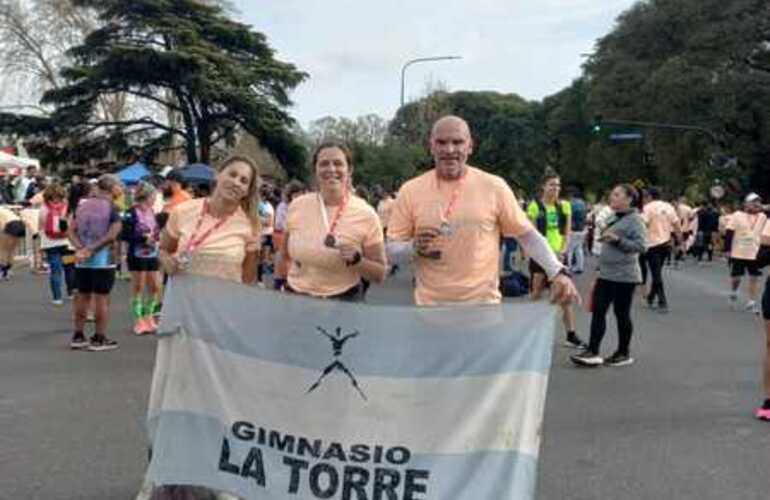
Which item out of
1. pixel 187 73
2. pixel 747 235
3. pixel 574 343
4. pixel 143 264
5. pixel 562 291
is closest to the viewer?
pixel 562 291

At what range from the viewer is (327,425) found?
4105 mm

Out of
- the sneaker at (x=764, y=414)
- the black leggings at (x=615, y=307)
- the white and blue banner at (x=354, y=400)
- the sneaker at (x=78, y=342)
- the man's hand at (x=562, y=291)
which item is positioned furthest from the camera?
the sneaker at (x=78, y=342)

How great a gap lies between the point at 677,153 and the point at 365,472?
52.2 metres

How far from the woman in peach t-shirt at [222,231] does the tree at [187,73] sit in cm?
3987

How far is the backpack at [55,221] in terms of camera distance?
13.4 meters

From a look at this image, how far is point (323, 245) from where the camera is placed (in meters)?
4.73

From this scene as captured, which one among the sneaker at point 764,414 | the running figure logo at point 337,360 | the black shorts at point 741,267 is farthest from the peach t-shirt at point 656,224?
the running figure logo at point 337,360

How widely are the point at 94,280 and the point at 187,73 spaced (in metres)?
35.9

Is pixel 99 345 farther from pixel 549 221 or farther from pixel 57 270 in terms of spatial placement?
pixel 549 221

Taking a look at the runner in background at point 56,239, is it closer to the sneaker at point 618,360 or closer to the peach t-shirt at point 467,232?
the sneaker at point 618,360

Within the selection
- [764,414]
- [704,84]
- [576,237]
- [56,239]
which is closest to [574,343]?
[764,414]

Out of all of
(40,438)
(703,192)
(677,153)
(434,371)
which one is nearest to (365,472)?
(434,371)

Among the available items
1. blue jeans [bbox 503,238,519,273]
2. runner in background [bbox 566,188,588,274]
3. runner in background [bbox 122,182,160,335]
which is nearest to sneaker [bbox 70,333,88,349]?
runner in background [bbox 122,182,160,335]

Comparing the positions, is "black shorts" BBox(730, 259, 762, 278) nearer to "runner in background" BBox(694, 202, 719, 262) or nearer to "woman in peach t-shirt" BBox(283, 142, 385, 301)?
"woman in peach t-shirt" BBox(283, 142, 385, 301)
